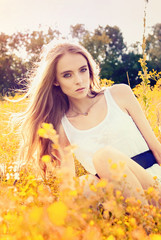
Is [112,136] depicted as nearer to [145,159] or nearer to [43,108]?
[145,159]

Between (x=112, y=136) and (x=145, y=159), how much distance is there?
1.05ft

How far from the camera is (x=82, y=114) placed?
266 centimetres

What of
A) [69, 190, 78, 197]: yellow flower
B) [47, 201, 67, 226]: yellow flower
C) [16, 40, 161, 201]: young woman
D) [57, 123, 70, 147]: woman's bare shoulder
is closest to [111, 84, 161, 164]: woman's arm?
[16, 40, 161, 201]: young woman

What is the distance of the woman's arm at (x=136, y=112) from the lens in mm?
2379

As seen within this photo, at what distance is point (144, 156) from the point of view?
2361 millimetres

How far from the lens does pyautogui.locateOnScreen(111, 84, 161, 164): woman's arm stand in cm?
238

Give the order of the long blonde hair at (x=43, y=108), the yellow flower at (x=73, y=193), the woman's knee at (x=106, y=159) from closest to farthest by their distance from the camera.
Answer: the yellow flower at (x=73, y=193)
the woman's knee at (x=106, y=159)
the long blonde hair at (x=43, y=108)

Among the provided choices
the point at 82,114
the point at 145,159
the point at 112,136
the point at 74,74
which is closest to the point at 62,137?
the point at 82,114

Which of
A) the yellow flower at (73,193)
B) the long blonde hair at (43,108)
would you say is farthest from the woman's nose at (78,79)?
the yellow flower at (73,193)

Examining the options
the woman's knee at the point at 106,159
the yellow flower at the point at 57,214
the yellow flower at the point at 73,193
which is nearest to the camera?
the yellow flower at the point at 57,214

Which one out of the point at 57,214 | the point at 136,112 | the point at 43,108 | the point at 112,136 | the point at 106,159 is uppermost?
the point at 43,108

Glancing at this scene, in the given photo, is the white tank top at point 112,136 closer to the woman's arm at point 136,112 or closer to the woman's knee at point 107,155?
the woman's arm at point 136,112

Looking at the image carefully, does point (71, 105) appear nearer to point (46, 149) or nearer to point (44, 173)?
point (46, 149)

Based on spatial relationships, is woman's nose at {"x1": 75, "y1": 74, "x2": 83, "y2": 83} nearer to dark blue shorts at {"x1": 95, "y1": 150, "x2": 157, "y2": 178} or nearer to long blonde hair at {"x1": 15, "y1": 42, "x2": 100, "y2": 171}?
long blonde hair at {"x1": 15, "y1": 42, "x2": 100, "y2": 171}
